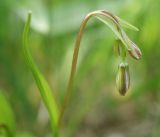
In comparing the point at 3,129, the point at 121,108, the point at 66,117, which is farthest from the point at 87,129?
the point at 3,129

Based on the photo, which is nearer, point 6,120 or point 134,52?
point 134,52

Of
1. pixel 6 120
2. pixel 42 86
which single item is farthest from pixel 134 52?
pixel 6 120

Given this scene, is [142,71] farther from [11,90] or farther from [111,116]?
[11,90]

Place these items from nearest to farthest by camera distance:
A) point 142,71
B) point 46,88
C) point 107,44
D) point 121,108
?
point 46,88, point 107,44, point 142,71, point 121,108

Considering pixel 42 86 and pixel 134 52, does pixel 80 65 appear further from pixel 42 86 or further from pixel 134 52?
pixel 134 52

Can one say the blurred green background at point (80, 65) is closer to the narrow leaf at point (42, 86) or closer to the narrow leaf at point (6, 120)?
the narrow leaf at point (6, 120)

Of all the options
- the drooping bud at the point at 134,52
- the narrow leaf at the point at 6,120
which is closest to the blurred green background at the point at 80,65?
the narrow leaf at the point at 6,120

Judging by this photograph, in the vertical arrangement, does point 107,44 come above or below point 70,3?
below

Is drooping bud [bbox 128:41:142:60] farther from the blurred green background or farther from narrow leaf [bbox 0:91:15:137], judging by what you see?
the blurred green background

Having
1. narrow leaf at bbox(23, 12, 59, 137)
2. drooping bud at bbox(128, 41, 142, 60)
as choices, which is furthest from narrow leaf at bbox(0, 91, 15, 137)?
drooping bud at bbox(128, 41, 142, 60)
